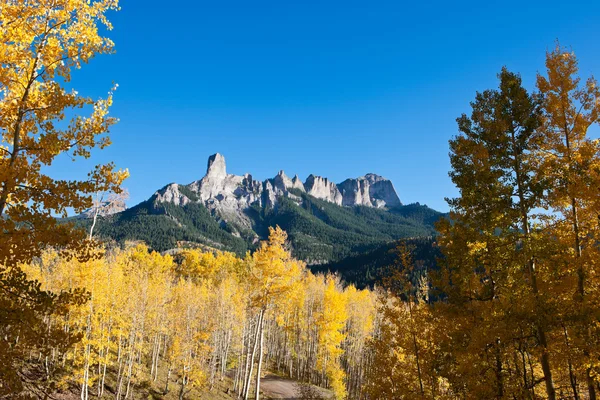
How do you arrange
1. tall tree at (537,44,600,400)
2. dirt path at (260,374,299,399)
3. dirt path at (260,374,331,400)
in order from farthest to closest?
dirt path at (260,374,299,399)
dirt path at (260,374,331,400)
tall tree at (537,44,600,400)

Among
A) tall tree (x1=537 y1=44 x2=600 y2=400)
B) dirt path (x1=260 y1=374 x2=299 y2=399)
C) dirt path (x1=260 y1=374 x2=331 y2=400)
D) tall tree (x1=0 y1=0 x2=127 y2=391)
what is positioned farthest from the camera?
dirt path (x1=260 y1=374 x2=299 y2=399)

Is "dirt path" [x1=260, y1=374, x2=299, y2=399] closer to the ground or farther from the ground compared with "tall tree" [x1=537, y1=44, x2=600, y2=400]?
closer to the ground

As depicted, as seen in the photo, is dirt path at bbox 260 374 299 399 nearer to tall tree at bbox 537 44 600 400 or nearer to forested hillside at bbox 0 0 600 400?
forested hillside at bbox 0 0 600 400

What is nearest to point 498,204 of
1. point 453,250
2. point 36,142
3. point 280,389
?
point 453,250

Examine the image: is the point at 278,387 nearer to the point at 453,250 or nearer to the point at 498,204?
the point at 453,250

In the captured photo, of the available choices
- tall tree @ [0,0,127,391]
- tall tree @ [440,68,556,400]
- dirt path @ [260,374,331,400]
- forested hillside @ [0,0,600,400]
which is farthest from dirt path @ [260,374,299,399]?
tall tree @ [0,0,127,391]

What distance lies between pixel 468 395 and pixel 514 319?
11.6 feet

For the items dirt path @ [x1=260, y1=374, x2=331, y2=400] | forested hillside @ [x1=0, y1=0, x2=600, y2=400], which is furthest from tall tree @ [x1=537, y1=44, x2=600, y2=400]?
dirt path @ [x1=260, y1=374, x2=331, y2=400]

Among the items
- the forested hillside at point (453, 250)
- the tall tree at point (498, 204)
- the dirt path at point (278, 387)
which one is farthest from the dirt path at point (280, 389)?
the tall tree at point (498, 204)

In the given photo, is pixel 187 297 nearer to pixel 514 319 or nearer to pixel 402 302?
pixel 402 302

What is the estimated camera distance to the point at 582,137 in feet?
31.0

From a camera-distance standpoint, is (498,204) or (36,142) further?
(498,204)

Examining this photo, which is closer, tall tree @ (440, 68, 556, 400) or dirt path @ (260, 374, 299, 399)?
tall tree @ (440, 68, 556, 400)

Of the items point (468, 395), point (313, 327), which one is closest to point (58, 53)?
point (468, 395)
